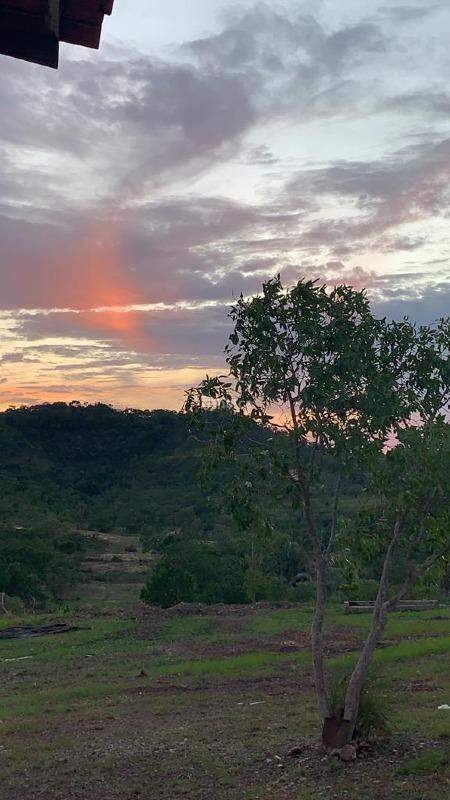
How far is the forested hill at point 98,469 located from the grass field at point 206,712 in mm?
40804

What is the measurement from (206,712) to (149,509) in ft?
215

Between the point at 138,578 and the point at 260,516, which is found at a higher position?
the point at 260,516

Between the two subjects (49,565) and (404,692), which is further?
(49,565)

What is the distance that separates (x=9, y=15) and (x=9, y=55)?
0.72 ft

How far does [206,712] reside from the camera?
1552cm

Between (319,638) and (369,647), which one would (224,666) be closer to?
(319,638)

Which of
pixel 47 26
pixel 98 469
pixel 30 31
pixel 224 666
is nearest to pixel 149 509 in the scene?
pixel 98 469

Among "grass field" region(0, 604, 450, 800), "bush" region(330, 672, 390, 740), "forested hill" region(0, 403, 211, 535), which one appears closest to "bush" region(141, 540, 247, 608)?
"grass field" region(0, 604, 450, 800)

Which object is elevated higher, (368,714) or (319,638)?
(319,638)

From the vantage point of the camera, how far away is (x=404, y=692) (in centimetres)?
1623

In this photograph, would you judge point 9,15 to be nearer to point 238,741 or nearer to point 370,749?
point 370,749

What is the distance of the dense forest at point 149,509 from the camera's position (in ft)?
37.5

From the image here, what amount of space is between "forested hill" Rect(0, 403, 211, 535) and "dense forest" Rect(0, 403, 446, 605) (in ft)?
0.48

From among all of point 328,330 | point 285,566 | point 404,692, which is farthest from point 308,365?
point 285,566
